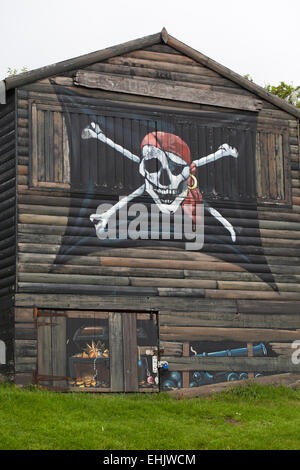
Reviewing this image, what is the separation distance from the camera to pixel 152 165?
78.3ft

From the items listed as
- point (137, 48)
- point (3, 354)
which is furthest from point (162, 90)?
point (3, 354)

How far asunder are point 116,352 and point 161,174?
16.2 feet

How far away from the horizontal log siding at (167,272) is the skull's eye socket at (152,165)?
1.58 m

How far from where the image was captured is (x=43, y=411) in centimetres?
1939

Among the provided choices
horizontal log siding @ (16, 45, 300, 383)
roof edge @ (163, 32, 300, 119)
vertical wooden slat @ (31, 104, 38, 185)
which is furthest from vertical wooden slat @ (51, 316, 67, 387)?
roof edge @ (163, 32, 300, 119)

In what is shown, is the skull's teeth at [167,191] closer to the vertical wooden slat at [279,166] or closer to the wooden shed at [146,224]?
the wooden shed at [146,224]

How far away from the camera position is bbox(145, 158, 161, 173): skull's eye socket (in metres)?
23.8

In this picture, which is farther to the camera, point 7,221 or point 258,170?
point 258,170

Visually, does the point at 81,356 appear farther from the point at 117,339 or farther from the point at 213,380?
the point at 213,380

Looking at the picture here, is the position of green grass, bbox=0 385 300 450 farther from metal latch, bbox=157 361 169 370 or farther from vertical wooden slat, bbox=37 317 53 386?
metal latch, bbox=157 361 169 370

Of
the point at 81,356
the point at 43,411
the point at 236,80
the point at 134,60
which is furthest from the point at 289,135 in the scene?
the point at 43,411

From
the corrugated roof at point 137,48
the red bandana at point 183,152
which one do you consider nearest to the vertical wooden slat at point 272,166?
the corrugated roof at point 137,48

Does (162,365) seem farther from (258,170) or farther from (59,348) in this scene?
(258,170)

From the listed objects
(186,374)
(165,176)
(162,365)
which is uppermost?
(165,176)
